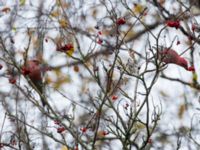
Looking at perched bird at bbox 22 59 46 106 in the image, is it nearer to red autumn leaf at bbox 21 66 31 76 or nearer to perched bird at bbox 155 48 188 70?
red autumn leaf at bbox 21 66 31 76

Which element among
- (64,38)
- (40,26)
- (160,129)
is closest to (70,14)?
(40,26)

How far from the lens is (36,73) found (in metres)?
5.56

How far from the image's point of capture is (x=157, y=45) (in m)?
4.58

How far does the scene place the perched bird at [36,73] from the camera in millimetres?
5138

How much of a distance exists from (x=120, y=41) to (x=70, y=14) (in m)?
1.35

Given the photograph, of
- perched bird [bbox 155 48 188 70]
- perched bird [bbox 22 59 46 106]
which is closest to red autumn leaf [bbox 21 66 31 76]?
perched bird [bbox 22 59 46 106]

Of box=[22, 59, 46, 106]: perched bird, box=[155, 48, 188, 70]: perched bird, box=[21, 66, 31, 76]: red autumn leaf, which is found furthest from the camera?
box=[22, 59, 46, 106]: perched bird

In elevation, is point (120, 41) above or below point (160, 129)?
below

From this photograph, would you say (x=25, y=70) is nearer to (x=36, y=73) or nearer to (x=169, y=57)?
(x=36, y=73)

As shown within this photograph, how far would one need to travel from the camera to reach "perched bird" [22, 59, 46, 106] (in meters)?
5.14

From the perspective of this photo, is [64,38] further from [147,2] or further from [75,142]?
[147,2]

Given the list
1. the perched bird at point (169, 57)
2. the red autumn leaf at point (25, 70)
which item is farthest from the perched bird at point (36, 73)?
the perched bird at point (169, 57)

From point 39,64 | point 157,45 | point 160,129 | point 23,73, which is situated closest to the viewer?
point 157,45

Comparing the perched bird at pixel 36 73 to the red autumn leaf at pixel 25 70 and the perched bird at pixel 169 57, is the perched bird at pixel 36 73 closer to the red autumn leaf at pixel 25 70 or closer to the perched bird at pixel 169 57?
the red autumn leaf at pixel 25 70
